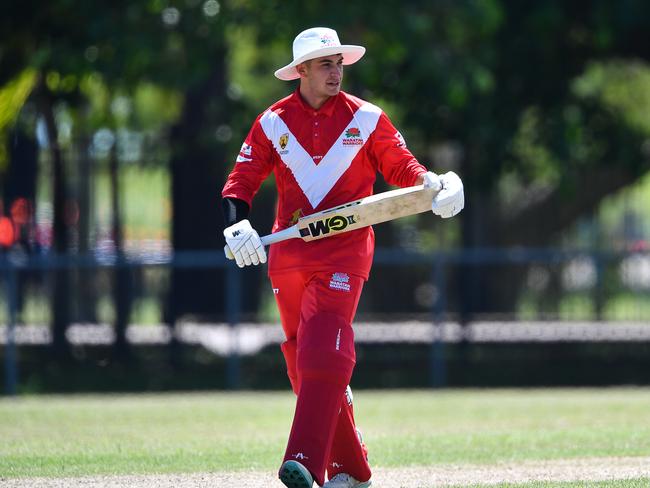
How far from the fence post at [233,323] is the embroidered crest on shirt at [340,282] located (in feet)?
28.4

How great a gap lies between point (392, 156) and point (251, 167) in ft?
2.33

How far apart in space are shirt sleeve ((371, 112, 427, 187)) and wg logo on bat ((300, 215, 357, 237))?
413 millimetres

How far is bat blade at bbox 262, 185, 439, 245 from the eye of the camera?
6.64 m

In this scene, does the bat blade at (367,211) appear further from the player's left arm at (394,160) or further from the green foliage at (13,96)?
the green foliage at (13,96)

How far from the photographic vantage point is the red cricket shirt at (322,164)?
6859 mm

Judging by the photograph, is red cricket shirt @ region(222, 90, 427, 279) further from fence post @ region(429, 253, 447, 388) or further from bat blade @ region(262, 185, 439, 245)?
fence post @ region(429, 253, 447, 388)

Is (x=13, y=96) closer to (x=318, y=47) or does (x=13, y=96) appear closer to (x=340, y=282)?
(x=318, y=47)

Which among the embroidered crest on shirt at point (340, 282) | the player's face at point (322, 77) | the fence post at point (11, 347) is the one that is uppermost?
the player's face at point (322, 77)

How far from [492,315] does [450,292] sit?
59 cm

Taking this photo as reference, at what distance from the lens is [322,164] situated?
688 cm

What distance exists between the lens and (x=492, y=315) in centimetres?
1678

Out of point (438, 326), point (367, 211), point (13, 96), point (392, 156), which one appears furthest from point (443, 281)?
point (367, 211)

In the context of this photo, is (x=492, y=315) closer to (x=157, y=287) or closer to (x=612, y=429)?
(x=157, y=287)

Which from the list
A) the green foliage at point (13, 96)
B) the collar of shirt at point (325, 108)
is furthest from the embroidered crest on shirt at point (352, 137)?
the green foliage at point (13, 96)
